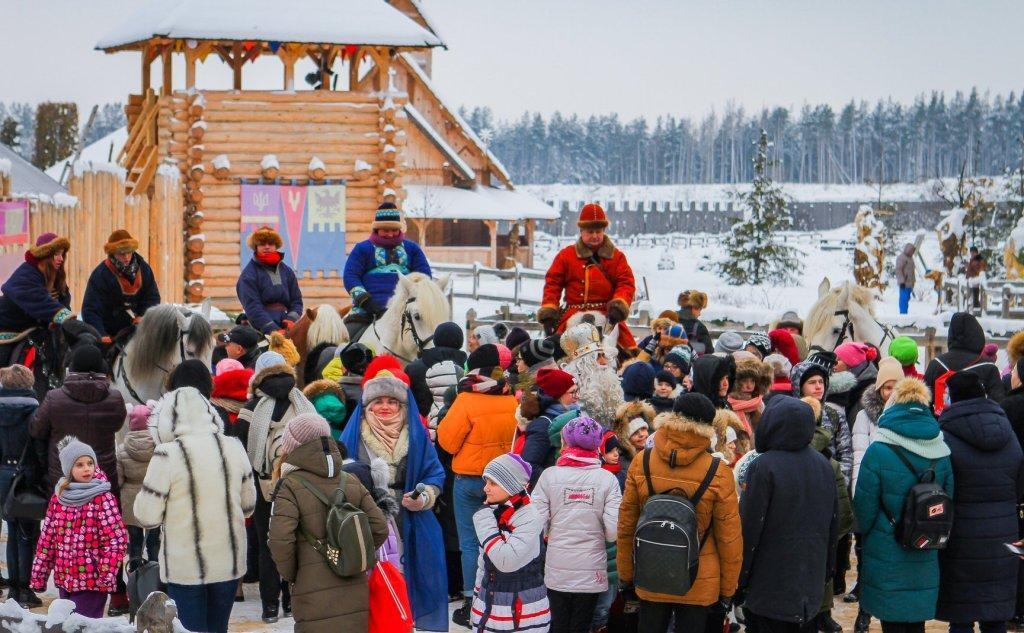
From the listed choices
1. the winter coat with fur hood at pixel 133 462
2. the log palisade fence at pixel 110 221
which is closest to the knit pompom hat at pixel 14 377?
the winter coat with fur hood at pixel 133 462

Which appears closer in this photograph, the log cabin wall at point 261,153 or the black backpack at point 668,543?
the black backpack at point 668,543

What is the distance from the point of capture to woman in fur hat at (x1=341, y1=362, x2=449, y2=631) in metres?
7.04

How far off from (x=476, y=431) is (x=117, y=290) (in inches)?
173

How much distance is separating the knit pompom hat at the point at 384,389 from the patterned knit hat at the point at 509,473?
31.6 inches

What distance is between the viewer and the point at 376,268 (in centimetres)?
1270

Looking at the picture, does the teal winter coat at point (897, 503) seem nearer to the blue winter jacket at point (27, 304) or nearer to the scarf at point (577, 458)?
the scarf at point (577, 458)

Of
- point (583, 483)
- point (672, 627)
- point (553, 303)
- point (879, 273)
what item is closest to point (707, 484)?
point (583, 483)

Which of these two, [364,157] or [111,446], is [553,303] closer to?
[111,446]

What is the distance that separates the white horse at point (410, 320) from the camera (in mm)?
10750

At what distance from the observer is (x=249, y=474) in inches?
264

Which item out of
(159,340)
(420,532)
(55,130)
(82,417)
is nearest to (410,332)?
(159,340)

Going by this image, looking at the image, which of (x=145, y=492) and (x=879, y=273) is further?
(x=879, y=273)

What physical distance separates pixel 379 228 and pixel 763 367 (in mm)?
5112

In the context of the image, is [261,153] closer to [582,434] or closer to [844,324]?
[844,324]
